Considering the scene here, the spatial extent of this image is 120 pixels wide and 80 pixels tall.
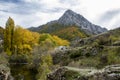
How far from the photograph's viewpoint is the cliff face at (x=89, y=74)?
1496 centimetres

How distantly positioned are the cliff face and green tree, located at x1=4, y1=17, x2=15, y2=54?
10453 centimetres

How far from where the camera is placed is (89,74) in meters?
16.3

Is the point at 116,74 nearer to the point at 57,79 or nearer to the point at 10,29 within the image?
the point at 57,79

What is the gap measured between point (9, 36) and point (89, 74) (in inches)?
4374

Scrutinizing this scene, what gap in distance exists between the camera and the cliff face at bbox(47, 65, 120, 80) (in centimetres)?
1496

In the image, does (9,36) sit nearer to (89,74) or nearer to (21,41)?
(21,41)

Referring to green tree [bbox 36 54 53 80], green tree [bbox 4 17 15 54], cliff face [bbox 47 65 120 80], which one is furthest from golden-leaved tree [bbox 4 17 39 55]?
cliff face [bbox 47 65 120 80]

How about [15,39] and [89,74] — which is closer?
[89,74]

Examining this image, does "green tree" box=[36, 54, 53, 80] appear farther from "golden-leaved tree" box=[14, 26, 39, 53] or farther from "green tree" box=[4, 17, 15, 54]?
"golden-leaved tree" box=[14, 26, 39, 53]

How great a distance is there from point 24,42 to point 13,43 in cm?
726

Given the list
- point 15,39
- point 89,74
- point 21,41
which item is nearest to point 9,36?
point 15,39

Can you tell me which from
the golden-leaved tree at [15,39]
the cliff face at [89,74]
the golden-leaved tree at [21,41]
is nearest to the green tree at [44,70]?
the cliff face at [89,74]

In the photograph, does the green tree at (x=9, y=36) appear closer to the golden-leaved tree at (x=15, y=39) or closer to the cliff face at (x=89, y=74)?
the golden-leaved tree at (x=15, y=39)

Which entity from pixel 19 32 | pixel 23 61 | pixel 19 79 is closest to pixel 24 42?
pixel 19 32
